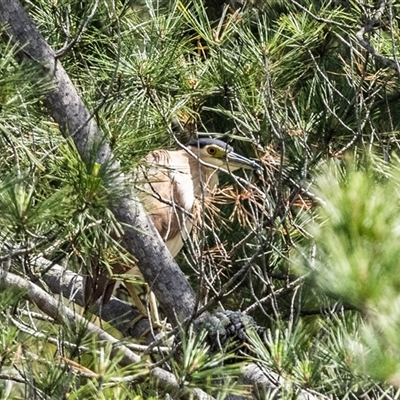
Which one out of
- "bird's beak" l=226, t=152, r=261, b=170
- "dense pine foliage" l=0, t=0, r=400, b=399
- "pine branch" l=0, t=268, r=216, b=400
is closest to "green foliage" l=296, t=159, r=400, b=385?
"dense pine foliage" l=0, t=0, r=400, b=399

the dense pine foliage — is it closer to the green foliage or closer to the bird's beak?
the green foliage

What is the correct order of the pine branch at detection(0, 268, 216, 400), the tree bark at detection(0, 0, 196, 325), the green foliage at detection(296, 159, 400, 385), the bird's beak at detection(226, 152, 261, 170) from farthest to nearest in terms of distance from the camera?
the bird's beak at detection(226, 152, 261, 170) → the tree bark at detection(0, 0, 196, 325) → the pine branch at detection(0, 268, 216, 400) → the green foliage at detection(296, 159, 400, 385)

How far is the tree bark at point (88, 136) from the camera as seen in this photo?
2537 millimetres

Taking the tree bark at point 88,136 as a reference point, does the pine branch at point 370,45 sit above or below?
above

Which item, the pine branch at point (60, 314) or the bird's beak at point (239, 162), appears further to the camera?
the bird's beak at point (239, 162)

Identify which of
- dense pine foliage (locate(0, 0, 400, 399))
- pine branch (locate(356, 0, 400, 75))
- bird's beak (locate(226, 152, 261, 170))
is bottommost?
bird's beak (locate(226, 152, 261, 170))

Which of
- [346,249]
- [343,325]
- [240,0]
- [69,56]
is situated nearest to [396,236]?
[346,249]

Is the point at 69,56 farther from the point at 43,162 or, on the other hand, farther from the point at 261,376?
the point at 261,376

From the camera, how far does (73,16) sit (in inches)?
117

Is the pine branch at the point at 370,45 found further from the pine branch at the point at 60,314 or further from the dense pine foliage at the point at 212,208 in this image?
the pine branch at the point at 60,314

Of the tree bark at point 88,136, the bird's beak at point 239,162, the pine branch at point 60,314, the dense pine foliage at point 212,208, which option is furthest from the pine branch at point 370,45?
the bird's beak at point 239,162

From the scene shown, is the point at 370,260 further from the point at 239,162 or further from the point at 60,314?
the point at 239,162

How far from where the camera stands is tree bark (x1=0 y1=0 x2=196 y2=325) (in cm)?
254

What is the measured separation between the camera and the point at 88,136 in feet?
7.94
